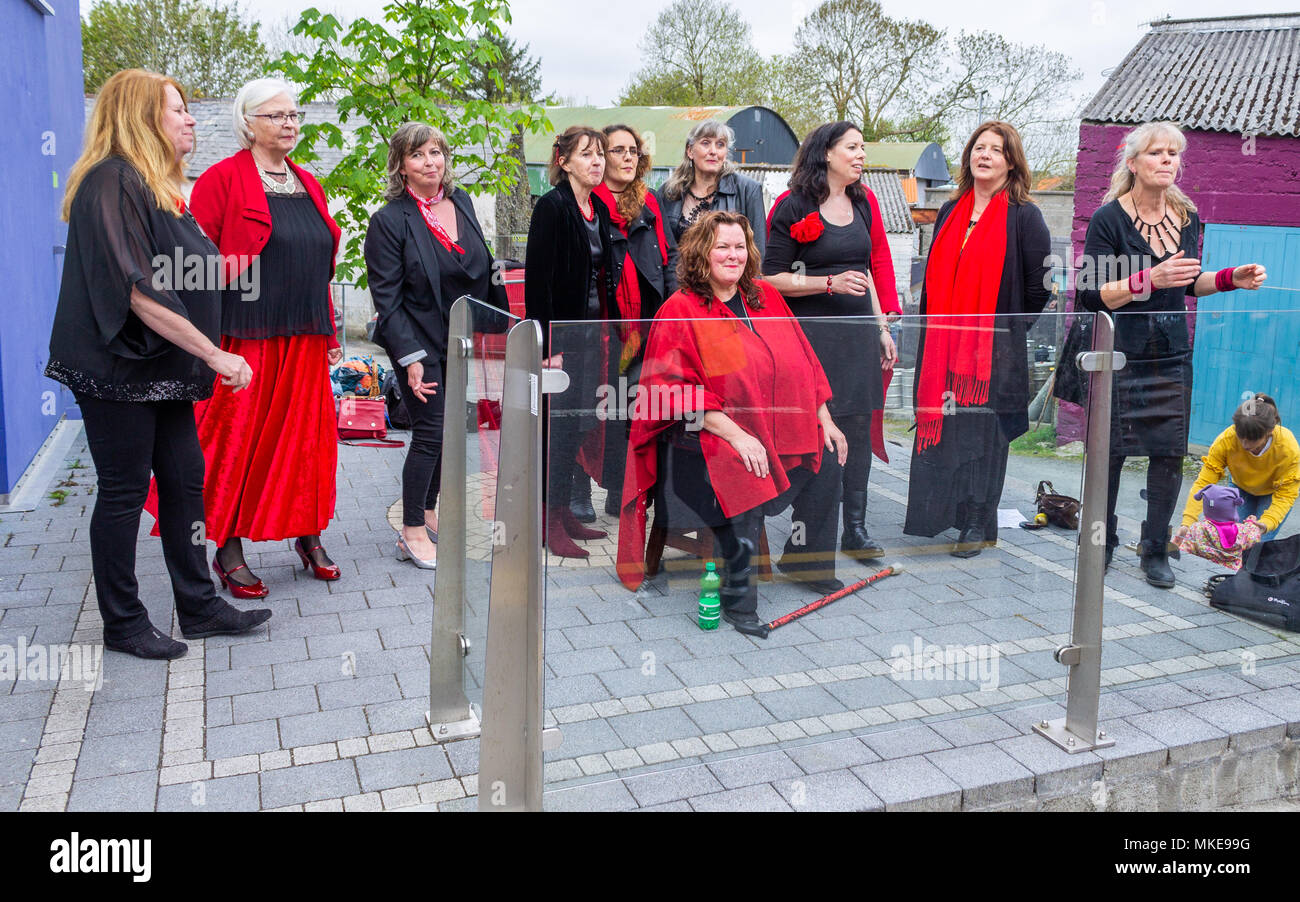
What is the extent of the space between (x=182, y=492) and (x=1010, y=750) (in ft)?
9.70

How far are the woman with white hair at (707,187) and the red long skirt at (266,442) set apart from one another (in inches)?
73.7

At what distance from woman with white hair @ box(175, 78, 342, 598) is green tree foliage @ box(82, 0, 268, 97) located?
3106cm

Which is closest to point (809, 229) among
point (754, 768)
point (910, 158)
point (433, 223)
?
point (433, 223)

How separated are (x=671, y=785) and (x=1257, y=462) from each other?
8.54 feet

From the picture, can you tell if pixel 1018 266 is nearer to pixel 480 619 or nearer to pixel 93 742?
pixel 480 619

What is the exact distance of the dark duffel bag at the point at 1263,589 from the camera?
13.9ft

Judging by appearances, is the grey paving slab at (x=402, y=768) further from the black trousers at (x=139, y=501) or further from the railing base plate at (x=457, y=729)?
the black trousers at (x=139, y=501)

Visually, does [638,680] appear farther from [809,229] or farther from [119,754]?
[809,229]

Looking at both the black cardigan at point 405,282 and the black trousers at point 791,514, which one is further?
the black cardigan at point 405,282

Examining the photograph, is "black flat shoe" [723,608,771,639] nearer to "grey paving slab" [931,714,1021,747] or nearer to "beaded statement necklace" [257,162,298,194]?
"grey paving slab" [931,714,1021,747]

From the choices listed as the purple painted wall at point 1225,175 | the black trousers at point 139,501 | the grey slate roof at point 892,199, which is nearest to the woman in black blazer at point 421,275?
the black trousers at point 139,501

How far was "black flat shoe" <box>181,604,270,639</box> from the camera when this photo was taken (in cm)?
418

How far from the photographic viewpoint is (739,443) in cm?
Result: 312
